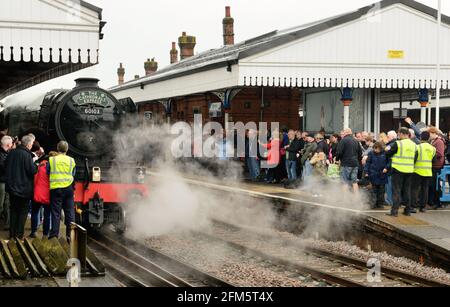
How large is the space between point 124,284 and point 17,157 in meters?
2.83

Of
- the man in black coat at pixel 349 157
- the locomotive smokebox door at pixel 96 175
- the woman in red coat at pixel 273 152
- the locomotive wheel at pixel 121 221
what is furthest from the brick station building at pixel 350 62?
the locomotive smokebox door at pixel 96 175

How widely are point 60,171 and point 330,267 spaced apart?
4.27 m

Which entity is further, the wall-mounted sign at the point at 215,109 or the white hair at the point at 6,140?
the wall-mounted sign at the point at 215,109

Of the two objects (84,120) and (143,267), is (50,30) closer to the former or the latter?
(84,120)

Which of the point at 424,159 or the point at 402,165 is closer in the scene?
the point at 402,165

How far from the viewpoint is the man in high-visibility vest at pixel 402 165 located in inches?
486

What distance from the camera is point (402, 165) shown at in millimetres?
12391

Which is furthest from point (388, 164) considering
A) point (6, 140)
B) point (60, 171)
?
point (6, 140)

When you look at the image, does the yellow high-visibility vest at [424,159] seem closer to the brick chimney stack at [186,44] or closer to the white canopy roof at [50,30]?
the white canopy roof at [50,30]

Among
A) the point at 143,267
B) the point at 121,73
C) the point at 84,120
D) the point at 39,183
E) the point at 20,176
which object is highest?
the point at 121,73

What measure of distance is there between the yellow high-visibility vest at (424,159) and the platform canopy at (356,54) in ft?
20.8

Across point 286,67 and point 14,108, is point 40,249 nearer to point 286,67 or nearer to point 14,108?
point 14,108

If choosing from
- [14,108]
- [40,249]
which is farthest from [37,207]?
[14,108]
